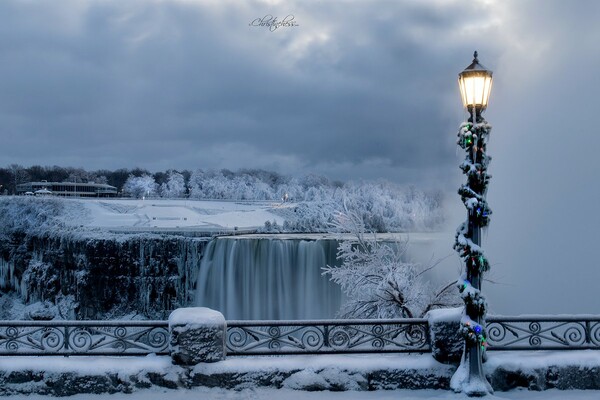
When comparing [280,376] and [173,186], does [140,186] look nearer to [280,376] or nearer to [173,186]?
[173,186]

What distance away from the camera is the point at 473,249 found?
6777mm

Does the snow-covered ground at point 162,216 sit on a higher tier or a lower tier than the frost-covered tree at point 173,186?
lower

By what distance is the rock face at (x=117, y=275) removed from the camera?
38094 mm

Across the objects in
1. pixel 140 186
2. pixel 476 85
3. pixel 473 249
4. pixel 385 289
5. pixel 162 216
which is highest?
pixel 140 186

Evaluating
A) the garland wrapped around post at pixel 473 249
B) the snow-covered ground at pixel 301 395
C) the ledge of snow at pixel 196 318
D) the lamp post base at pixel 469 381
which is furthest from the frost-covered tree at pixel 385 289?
the ledge of snow at pixel 196 318

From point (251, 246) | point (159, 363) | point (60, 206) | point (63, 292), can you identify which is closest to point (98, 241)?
point (63, 292)

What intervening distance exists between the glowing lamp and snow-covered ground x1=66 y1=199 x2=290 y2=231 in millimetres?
45607

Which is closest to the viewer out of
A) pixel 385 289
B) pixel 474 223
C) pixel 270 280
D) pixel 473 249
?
pixel 473 249

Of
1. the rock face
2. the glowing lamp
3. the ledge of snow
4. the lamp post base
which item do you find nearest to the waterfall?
the rock face

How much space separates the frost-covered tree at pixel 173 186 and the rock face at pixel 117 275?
8527 cm

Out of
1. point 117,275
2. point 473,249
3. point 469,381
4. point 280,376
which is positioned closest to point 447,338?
point 469,381

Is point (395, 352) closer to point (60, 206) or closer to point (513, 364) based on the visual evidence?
point (513, 364)

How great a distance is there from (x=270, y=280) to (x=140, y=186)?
10516cm

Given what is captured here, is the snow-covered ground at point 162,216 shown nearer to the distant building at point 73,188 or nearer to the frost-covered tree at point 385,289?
the frost-covered tree at point 385,289
